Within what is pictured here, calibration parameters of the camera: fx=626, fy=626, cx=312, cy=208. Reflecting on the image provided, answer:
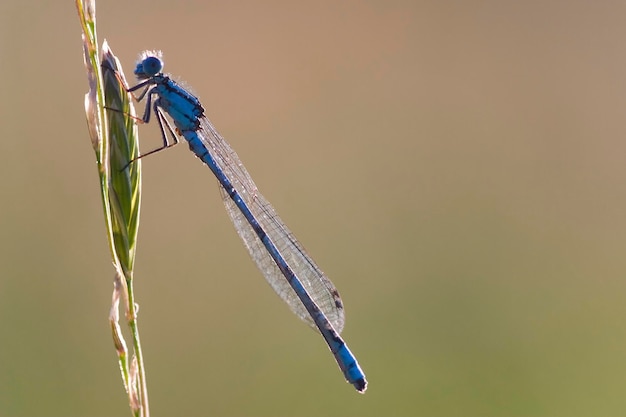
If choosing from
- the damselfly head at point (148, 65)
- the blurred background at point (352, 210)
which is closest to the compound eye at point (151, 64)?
the damselfly head at point (148, 65)

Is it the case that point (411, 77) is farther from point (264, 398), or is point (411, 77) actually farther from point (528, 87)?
point (264, 398)

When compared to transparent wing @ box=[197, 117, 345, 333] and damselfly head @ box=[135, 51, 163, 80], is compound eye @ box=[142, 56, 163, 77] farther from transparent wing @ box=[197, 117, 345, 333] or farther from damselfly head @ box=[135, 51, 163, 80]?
transparent wing @ box=[197, 117, 345, 333]

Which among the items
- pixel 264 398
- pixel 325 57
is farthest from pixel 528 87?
pixel 264 398

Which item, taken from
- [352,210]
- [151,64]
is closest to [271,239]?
[151,64]

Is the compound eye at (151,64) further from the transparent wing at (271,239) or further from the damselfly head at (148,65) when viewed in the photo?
the transparent wing at (271,239)

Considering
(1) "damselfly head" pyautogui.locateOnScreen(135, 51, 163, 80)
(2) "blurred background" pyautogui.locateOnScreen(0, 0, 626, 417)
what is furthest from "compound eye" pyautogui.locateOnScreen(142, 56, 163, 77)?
(2) "blurred background" pyautogui.locateOnScreen(0, 0, 626, 417)

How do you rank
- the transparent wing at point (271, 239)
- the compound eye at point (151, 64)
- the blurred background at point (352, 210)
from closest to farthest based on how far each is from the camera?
the compound eye at point (151, 64)
the transparent wing at point (271, 239)
the blurred background at point (352, 210)
